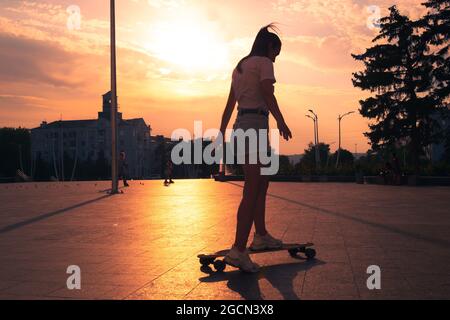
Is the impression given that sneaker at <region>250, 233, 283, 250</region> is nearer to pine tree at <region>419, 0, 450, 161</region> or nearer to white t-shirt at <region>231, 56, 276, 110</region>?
white t-shirt at <region>231, 56, 276, 110</region>

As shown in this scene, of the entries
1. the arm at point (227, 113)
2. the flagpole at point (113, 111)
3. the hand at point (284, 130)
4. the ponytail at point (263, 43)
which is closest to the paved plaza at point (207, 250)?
the hand at point (284, 130)

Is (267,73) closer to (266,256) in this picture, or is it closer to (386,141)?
(266,256)

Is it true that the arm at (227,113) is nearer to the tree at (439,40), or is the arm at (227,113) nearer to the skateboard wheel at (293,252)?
the skateboard wheel at (293,252)

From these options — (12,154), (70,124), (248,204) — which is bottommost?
(248,204)

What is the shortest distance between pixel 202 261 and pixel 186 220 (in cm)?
454

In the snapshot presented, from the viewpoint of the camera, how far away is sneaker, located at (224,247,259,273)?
15.3 feet

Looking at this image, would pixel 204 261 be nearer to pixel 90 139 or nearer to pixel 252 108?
pixel 252 108

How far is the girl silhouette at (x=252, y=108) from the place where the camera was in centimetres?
479

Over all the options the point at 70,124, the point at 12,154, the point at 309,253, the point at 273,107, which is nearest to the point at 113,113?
the point at 309,253

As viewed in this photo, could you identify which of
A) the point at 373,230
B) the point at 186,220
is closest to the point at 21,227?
the point at 186,220

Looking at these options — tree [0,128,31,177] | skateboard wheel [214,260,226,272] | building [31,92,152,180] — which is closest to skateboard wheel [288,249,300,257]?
skateboard wheel [214,260,226,272]

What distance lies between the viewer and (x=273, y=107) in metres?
4.84

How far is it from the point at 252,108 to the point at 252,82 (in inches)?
10.5

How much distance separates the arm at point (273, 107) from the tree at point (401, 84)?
1200 inches
